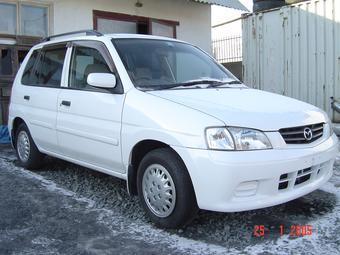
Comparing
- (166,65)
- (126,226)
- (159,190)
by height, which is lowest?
(126,226)

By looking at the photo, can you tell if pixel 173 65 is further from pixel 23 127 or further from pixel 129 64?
pixel 23 127

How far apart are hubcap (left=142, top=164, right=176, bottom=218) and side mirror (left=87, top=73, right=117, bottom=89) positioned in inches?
35.3

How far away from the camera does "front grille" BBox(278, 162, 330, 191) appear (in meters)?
3.58

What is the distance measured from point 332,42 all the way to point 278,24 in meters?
1.41

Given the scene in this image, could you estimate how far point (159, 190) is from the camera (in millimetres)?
3773

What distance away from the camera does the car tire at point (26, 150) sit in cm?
576

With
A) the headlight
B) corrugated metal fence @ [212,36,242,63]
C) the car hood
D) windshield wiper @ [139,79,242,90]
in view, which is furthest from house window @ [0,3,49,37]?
corrugated metal fence @ [212,36,242,63]

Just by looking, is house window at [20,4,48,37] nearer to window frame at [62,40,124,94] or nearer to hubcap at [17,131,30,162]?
hubcap at [17,131,30,162]

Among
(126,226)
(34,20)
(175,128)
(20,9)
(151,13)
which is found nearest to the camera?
(175,128)

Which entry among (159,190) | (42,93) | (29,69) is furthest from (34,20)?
(159,190)

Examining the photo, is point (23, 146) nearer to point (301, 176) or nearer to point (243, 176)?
point (243, 176)

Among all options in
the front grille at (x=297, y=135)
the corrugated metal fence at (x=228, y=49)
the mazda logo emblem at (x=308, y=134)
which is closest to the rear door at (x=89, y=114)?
the front grille at (x=297, y=135)

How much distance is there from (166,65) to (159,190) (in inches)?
56.3

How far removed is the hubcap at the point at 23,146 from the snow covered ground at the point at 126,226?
78 cm
